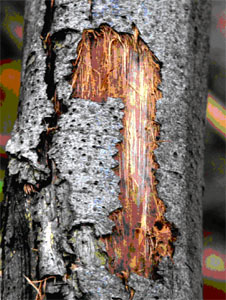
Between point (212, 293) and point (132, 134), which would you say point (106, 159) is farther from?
point (212, 293)

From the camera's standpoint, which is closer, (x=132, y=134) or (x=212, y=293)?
(x=132, y=134)

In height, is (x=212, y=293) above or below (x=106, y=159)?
below

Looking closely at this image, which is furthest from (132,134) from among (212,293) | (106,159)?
(212,293)

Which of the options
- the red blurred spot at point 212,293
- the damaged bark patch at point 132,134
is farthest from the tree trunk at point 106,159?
the red blurred spot at point 212,293

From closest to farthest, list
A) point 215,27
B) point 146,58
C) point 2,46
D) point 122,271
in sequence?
1. point 122,271
2. point 146,58
3. point 2,46
4. point 215,27

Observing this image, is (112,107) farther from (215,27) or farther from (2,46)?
(215,27)

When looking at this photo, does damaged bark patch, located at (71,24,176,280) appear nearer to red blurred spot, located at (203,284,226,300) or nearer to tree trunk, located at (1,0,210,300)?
tree trunk, located at (1,0,210,300)

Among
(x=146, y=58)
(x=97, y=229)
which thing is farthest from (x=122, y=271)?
(x=146, y=58)
